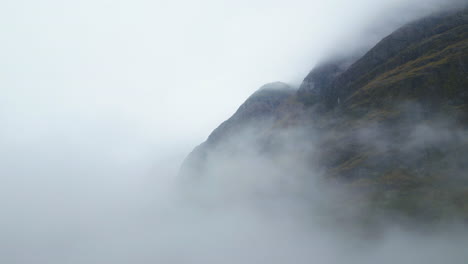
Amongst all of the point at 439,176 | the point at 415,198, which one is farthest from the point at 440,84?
the point at 415,198

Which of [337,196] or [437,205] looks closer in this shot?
[437,205]

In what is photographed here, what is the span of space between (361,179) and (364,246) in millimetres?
44398

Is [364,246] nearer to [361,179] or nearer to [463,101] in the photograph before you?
[361,179]

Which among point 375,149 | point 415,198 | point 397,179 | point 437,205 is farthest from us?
point 375,149

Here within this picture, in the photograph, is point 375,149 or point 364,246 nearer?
point 364,246

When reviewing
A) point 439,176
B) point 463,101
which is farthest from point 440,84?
point 439,176

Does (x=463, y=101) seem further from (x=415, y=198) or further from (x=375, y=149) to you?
(x=415, y=198)

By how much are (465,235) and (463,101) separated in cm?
8784

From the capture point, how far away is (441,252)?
396 feet

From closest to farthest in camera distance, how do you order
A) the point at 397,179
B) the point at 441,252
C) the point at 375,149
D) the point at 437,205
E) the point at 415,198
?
the point at 441,252 < the point at 437,205 < the point at 415,198 < the point at 397,179 < the point at 375,149

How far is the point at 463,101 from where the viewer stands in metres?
176

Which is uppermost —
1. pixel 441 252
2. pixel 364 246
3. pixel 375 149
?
pixel 375 149

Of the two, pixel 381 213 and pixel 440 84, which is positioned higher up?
pixel 440 84

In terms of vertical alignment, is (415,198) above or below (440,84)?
below
